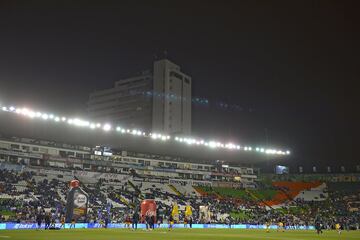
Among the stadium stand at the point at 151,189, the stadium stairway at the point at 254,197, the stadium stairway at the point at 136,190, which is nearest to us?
the stadium stand at the point at 151,189

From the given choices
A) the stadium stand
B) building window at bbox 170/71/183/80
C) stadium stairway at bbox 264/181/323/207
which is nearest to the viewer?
the stadium stand

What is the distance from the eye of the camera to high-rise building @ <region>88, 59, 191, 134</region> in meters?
145

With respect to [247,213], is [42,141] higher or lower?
higher

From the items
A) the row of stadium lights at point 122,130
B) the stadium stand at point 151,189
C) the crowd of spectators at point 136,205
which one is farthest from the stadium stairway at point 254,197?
the row of stadium lights at point 122,130

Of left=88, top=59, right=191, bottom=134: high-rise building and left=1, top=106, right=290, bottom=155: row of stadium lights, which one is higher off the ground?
left=88, top=59, right=191, bottom=134: high-rise building

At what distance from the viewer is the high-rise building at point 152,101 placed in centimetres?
14525

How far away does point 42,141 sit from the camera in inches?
3091

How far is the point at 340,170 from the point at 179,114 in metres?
58.0

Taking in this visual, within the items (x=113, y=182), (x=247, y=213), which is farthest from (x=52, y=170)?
(x=247, y=213)

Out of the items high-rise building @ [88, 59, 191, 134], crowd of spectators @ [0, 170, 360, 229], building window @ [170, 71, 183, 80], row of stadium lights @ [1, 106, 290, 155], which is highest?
building window @ [170, 71, 183, 80]

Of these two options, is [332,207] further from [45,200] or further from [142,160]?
[45,200]

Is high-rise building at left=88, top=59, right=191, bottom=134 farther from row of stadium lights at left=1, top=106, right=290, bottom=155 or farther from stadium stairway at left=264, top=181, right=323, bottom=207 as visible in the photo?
stadium stairway at left=264, top=181, right=323, bottom=207

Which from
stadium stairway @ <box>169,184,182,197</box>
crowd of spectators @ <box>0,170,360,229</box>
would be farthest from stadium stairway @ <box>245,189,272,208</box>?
stadium stairway @ <box>169,184,182,197</box>

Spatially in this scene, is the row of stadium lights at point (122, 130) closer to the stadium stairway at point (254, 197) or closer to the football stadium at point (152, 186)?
the football stadium at point (152, 186)
